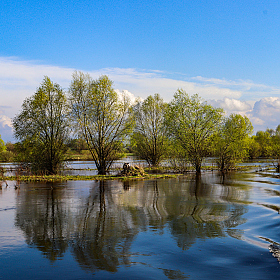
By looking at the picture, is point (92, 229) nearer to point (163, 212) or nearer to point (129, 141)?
point (163, 212)

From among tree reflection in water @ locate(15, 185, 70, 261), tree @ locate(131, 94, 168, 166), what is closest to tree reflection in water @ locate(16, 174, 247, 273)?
tree reflection in water @ locate(15, 185, 70, 261)

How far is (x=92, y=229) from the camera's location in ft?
34.2

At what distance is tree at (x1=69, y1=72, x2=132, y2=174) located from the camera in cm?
3556

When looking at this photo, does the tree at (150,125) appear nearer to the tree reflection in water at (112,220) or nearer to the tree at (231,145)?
the tree at (231,145)

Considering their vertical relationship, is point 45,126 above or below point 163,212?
above

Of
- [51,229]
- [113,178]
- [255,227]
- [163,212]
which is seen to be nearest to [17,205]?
[51,229]

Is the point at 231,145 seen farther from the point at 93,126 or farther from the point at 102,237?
the point at 102,237

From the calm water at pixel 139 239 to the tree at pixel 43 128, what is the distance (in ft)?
62.3

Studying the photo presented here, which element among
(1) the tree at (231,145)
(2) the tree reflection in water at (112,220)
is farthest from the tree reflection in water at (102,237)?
(1) the tree at (231,145)

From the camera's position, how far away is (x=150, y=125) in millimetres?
51188

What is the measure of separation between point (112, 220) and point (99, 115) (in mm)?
25181

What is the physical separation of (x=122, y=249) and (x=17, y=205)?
9.00 meters

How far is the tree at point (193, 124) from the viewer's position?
35.5 metres

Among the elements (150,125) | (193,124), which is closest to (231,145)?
(193,124)
